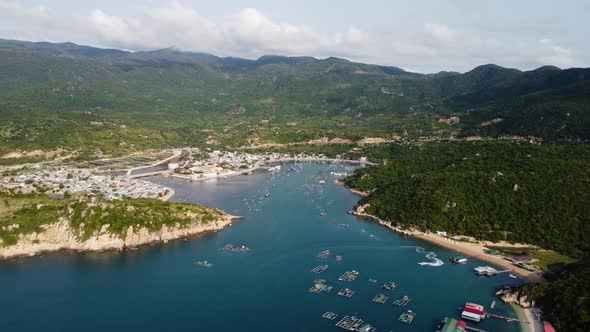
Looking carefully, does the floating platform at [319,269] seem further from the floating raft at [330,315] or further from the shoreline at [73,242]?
the shoreline at [73,242]

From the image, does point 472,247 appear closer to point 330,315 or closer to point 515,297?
point 515,297

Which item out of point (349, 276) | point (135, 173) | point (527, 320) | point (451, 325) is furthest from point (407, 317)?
point (135, 173)

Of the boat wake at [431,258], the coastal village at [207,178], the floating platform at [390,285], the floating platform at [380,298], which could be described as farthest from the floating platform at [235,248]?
the boat wake at [431,258]

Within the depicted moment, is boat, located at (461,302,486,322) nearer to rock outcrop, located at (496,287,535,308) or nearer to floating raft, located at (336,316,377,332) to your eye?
rock outcrop, located at (496,287,535,308)

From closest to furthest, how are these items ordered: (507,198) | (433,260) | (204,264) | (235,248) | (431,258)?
(204,264) < (433,260) < (431,258) < (235,248) < (507,198)

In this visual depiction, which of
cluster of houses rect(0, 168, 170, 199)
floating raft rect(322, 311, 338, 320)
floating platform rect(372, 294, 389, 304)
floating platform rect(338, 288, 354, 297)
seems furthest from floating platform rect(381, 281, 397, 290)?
cluster of houses rect(0, 168, 170, 199)

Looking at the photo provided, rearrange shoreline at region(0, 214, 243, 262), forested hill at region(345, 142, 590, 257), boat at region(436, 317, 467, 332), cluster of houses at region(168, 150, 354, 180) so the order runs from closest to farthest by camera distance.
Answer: boat at region(436, 317, 467, 332) → shoreline at region(0, 214, 243, 262) → forested hill at region(345, 142, 590, 257) → cluster of houses at region(168, 150, 354, 180)
